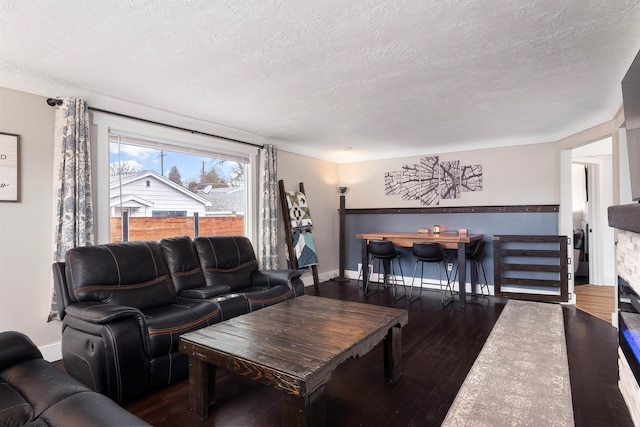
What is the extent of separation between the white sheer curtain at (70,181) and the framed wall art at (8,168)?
24cm

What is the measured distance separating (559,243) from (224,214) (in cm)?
445

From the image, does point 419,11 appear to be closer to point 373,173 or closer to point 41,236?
point 41,236

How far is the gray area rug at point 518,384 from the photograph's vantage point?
1503mm

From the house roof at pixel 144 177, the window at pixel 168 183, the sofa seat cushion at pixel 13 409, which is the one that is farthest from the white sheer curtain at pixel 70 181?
the sofa seat cushion at pixel 13 409

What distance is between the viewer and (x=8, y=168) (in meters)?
2.57

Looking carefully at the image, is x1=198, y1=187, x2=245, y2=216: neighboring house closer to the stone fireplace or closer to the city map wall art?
the city map wall art

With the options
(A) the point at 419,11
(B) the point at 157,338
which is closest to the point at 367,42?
(A) the point at 419,11

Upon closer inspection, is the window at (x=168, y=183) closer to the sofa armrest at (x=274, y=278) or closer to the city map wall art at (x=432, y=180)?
the sofa armrest at (x=274, y=278)

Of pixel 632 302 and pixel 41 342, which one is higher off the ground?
pixel 632 302

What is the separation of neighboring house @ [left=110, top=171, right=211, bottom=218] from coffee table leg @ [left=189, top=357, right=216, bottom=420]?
1.98m

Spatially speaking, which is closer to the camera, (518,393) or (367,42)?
(518,393)

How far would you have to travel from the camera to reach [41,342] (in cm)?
276

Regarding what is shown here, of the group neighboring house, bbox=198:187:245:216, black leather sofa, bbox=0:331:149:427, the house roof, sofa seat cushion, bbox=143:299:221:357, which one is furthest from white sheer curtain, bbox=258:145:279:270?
black leather sofa, bbox=0:331:149:427

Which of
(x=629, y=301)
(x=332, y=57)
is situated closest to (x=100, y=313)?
(x=332, y=57)
